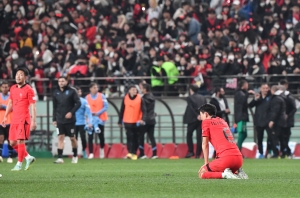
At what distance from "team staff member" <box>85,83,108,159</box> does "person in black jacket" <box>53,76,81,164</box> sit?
327 centimetres

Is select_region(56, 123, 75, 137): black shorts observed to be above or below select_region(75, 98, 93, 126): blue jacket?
below

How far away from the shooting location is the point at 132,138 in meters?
26.8

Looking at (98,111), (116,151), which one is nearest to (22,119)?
(98,111)

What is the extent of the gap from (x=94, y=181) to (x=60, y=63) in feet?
65.5

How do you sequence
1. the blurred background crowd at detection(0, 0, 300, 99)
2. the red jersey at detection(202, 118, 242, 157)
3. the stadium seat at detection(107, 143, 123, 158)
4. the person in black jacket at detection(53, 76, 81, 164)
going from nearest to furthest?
the red jersey at detection(202, 118, 242, 157), the person in black jacket at detection(53, 76, 81, 164), the stadium seat at detection(107, 143, 123, 158), the blurred background crowd at detection(0, 0, 300, 99)

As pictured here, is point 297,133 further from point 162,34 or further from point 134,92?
point 162,34

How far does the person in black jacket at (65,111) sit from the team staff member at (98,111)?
3267 millimetres

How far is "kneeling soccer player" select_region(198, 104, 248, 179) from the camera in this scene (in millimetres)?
14609

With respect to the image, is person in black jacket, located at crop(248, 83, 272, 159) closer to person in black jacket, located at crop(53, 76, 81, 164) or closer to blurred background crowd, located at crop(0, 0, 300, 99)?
blurred background crowd, located at crop(0, 0, 300, 99)

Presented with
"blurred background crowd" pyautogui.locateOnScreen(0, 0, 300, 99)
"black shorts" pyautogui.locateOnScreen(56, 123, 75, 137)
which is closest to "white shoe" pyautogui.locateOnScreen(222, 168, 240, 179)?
"black shorts" pyautogui.locateOnScreen(56, 123, 75, 137)

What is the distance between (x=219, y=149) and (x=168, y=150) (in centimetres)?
1332

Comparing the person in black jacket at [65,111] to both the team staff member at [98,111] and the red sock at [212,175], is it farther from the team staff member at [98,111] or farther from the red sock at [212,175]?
the red sock at [212,175]

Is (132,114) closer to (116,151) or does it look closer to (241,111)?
(116,151)

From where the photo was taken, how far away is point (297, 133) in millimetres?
28781
